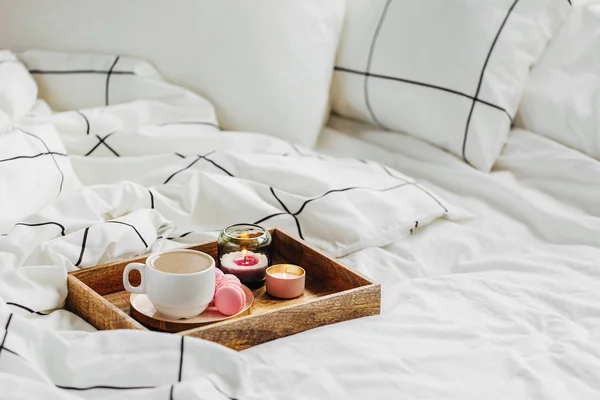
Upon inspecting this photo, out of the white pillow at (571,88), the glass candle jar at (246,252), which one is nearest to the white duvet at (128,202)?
the glass candle jar at (246,252)

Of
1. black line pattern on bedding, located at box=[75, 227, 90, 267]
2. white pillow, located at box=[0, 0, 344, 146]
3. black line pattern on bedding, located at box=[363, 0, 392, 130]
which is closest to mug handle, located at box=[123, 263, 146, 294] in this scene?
black line pattern on bedding, located at box=[75, 227, 90, 267]

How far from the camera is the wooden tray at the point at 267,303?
0.95 m

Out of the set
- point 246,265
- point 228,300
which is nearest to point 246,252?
point 246,265

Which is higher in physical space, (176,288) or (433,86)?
(433,86)

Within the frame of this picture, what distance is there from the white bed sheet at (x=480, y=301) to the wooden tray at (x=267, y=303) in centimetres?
2

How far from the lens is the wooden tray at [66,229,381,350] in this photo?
0.95 meters

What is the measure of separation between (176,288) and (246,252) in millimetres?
182

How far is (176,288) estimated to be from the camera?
956 mm

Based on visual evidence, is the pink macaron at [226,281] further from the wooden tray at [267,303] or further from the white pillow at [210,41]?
the white pillow at [210,41]

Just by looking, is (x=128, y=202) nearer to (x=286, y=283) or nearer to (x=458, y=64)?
(x=286, y=283)

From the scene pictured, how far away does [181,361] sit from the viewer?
0.84 m

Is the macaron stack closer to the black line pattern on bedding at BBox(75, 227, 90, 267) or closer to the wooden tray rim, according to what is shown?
the wooden tray rim

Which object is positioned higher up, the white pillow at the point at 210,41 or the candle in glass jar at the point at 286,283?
the white pillow at the point at 210,41

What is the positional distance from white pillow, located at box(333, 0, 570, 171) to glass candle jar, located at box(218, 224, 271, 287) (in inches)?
21.5
